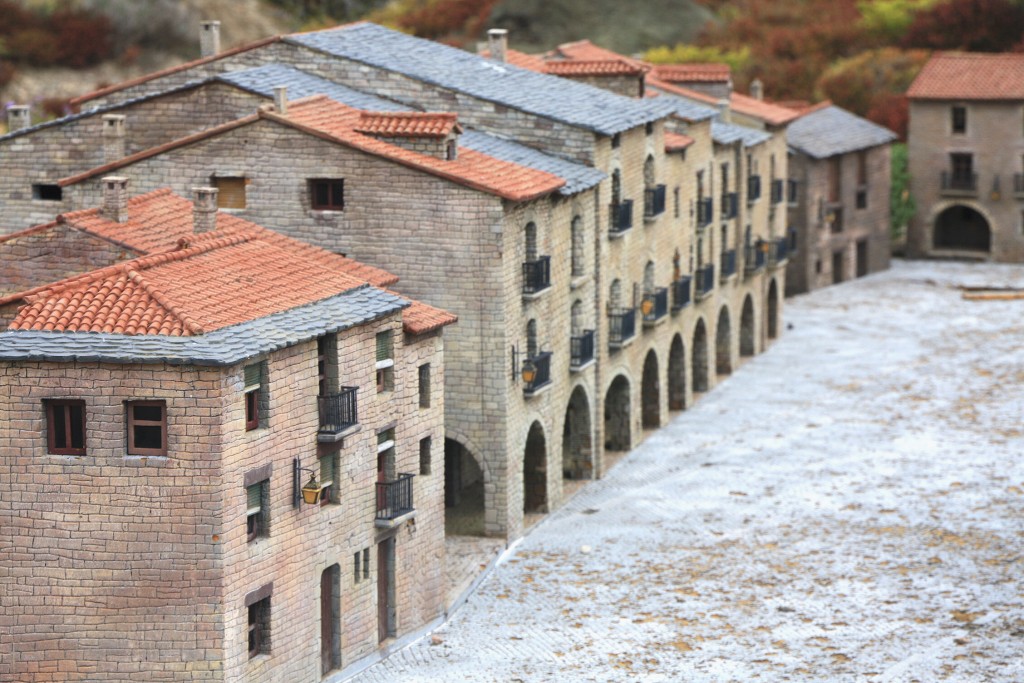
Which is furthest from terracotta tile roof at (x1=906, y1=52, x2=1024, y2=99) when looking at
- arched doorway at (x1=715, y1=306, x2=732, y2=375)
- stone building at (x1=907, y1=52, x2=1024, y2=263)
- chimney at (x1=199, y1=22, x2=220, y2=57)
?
chimney at (x1=199, y1=22, x2=220, y2=57)

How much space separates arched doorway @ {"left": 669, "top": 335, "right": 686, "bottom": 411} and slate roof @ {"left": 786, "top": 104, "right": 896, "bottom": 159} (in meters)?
25.1

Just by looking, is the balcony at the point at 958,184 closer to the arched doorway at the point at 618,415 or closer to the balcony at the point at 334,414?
the arched doorway at the point at 618,415

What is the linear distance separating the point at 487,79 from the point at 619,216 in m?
5.97

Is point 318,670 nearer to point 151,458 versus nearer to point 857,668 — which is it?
point 151,458

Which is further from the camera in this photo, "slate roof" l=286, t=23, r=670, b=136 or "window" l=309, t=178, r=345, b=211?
"slate roof" l=286, t=23, r=670, b=136

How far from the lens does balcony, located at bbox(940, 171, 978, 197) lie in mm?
107156

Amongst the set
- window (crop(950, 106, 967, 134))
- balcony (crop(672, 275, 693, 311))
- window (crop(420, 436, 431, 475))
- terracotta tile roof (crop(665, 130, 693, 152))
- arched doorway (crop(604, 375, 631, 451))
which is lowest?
arched doorway (crop(604, 375, 631, 451))

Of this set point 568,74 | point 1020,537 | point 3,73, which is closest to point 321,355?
point 1020,537

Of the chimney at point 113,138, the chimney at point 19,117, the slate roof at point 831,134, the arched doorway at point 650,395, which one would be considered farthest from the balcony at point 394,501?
the slate roof at point 831,134

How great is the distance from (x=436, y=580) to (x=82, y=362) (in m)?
13.5

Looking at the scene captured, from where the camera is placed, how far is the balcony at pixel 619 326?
6612 cm

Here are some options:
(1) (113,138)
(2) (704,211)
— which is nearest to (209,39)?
(1) (113,138)

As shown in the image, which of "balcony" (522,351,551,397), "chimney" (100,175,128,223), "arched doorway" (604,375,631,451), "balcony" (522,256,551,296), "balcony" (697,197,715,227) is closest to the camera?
"chimney" (100,175,128,223)

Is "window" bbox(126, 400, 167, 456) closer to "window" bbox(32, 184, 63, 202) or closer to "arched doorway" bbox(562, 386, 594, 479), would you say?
"window" bbox(32, 184, 63, 202)
